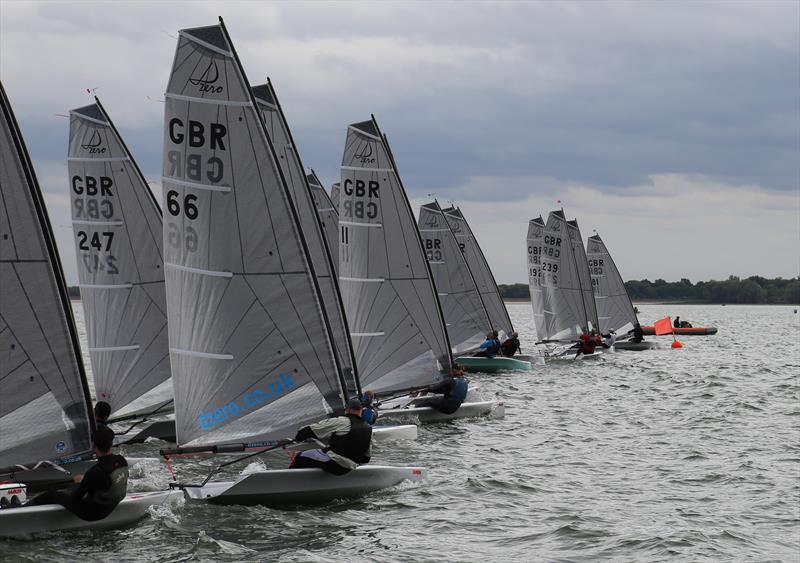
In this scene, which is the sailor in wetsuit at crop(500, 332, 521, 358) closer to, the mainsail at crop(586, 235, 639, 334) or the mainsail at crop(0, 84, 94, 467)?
the mainsail at crop(586, 235, 639, 334)

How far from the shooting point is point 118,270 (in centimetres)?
2003

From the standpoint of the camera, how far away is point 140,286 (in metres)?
20.1

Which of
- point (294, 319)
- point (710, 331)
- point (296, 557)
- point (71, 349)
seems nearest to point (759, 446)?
point (294, 319)

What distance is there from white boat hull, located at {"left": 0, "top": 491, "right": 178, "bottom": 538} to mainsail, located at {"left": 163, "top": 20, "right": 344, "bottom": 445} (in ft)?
5.90

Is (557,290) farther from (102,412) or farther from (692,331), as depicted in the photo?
(102,412)

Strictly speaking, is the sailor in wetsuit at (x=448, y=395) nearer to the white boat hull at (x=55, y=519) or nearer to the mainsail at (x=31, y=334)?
the white boat hull at (x=55, y=519)

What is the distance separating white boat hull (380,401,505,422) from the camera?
22109mm

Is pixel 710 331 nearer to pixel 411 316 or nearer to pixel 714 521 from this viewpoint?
pixel 411 316

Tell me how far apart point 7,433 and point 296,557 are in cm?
368

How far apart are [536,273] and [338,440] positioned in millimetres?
35181

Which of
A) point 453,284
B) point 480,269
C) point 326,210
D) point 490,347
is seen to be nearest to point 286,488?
point 326,210

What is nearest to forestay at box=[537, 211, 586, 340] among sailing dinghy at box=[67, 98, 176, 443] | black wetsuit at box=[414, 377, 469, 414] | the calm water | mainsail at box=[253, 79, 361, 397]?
the calm water

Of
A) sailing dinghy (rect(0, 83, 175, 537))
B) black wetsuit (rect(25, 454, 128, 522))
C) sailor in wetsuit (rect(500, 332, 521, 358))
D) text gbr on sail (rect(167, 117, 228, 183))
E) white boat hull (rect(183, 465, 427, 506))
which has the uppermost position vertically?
text gbr on sail (rect(167, 117, 228, 183))

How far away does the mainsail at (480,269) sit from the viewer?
4447cm
